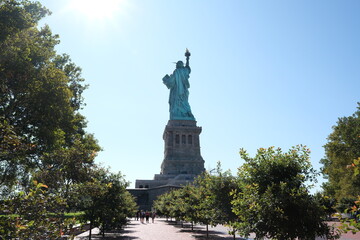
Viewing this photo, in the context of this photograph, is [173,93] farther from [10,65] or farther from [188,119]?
[10,65]

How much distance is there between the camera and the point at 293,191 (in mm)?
9750

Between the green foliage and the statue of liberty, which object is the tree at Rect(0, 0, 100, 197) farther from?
the statue of liberty

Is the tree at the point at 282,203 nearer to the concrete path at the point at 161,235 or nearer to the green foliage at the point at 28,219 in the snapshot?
the green foliage at the point at 28,219

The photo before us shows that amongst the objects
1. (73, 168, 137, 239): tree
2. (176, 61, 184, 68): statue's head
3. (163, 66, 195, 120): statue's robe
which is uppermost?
(176, 61, 184, 68): statue's head

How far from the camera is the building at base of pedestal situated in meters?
58.2

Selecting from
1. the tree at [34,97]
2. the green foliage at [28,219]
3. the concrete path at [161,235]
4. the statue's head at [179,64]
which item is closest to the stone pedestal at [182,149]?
the statue's head at [179,64]

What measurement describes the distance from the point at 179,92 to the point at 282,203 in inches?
2601

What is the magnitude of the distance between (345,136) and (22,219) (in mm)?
32730

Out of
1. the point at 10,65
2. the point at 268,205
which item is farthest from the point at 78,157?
the point at 268,205

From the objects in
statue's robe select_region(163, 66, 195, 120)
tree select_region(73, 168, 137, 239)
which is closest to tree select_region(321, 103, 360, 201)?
tree select_region(73, 168, 137, 239)

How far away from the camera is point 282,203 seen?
969cm

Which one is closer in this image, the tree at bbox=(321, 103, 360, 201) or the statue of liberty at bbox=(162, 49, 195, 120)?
the tree at bbox=(321, 103, 360, 201)

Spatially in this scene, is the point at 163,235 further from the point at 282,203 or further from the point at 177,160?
the point at 177,160

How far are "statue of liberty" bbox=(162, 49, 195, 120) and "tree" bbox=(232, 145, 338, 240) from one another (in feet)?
205
